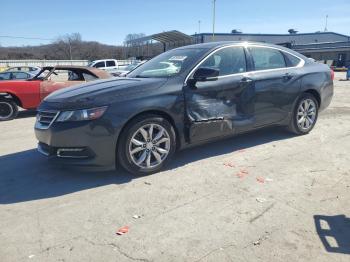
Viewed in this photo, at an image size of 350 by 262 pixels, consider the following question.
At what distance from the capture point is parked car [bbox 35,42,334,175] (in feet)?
13.0

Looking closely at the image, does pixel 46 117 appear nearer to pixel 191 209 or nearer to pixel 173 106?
pixel 173 106

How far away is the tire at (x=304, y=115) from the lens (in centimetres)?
589

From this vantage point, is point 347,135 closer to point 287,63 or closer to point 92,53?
point 287,63

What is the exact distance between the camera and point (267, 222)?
310cm

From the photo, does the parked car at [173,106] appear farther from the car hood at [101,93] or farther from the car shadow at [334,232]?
the car shadow at [334,232]

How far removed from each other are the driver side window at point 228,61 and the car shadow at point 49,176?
49.3 inches

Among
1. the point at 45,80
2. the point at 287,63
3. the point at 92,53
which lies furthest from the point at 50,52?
the point at 287,63

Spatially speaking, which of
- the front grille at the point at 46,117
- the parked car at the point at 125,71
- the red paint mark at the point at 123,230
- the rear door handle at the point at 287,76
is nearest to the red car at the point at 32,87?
the parked car at the point at 125,71

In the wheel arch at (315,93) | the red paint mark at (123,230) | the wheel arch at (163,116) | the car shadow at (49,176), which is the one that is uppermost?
the wheel arch at (315,93)

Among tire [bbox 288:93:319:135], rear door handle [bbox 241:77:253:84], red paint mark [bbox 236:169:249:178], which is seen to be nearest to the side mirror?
rear door handle [bbox 241:77:253:84]

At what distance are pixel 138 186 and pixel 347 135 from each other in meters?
4.21

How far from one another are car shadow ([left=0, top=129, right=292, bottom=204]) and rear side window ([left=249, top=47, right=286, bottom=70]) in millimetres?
1288

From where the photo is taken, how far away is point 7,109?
927 centimetres

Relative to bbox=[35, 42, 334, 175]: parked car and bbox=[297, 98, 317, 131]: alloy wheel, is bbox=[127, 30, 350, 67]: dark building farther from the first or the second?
bbox=[35, 42, 334, 175]: parked car
